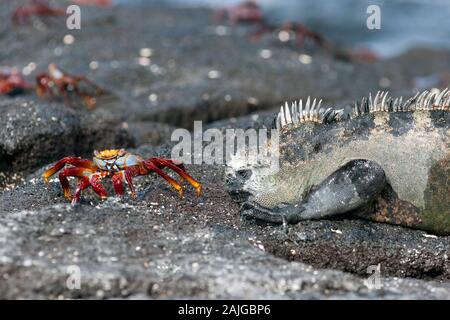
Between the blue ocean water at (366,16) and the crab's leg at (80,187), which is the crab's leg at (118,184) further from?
the blue ocean water at (366,16)

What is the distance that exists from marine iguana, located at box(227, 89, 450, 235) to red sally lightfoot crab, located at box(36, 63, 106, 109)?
3801 mm

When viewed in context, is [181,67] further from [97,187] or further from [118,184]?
[97,187]

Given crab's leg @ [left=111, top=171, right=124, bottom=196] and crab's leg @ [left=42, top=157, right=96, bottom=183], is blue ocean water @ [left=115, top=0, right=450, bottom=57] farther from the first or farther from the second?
crab's leg @ [left=111, top=171, right=124, bottom=196]

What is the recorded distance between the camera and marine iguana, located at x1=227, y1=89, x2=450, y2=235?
428 cm

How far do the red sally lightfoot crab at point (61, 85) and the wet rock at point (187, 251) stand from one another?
128 inches

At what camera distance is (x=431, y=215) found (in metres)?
4.38

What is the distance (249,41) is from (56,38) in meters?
2.76

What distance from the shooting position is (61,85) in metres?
7.76

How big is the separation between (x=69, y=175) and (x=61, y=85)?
355 cm

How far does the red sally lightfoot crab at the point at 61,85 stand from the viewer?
7.77 meters

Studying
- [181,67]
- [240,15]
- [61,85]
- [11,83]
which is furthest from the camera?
[240,15]

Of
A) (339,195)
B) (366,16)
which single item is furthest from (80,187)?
(366,16)

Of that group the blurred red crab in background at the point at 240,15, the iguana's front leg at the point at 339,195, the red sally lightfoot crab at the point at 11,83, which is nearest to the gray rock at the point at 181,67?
the red sally lightfoot crab at the point at 11,83

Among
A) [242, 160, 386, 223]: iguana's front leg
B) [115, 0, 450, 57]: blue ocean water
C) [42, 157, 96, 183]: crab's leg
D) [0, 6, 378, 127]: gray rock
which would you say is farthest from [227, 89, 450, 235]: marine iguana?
[115, 0, 450, 57]: blue ocean water
